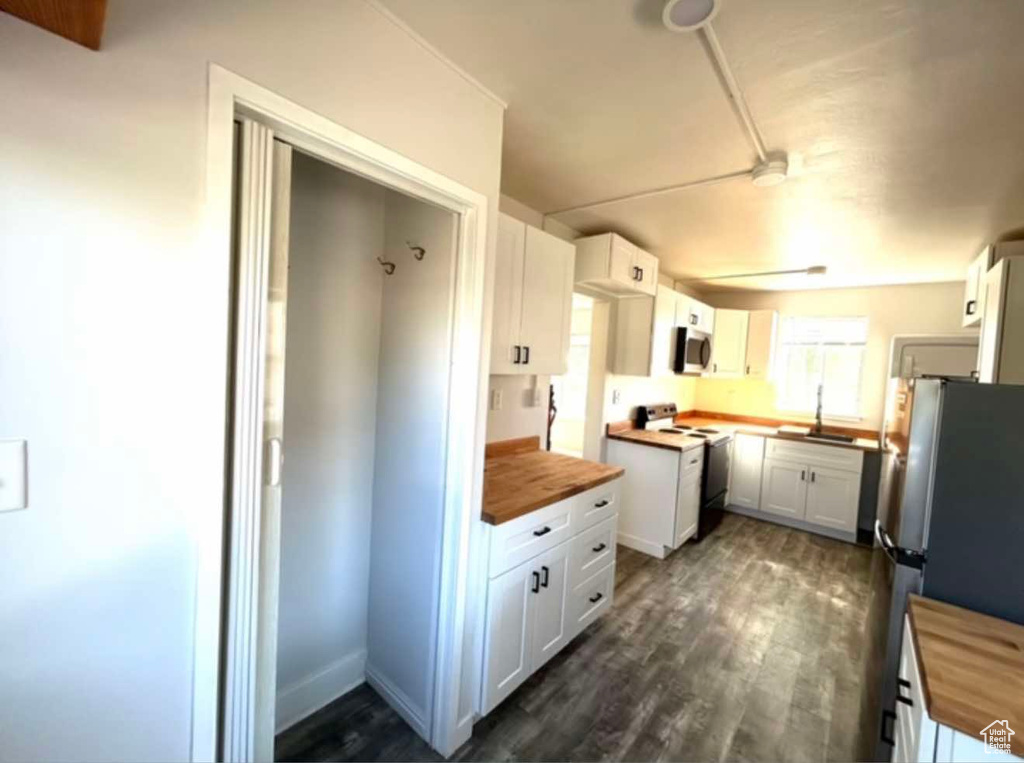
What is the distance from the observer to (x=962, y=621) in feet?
4.13

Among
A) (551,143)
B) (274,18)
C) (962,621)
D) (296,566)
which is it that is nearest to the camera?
(274,18)

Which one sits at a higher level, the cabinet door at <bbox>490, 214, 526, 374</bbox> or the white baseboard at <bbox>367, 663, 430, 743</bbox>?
the cabinet door at <bbox>490, 214, 526, 374</bbox>

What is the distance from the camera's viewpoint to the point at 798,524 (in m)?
4.24

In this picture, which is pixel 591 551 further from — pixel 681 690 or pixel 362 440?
pixel 362 440

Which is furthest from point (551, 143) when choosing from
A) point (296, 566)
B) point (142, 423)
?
point (296, 566)

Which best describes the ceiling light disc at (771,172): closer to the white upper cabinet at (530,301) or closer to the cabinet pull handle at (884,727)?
the white upper cabinet at (530,301)

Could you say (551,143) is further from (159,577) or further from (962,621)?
(962,621)

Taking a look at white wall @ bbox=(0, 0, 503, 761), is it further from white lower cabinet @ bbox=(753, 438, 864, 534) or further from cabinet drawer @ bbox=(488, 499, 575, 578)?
white lower cabinet @ bbox=(753, 438, 864, 534)

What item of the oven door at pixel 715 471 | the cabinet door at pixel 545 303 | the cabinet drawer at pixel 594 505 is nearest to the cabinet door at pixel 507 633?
the cabinet drawer at pixel 594 505

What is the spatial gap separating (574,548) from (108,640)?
5.72 ft

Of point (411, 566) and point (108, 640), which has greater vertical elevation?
point (108, 640)

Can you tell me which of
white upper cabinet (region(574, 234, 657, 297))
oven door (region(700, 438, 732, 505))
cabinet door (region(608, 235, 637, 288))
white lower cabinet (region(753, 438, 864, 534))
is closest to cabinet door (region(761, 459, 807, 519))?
white lower cabinet (region(753, 438, 864, 534))

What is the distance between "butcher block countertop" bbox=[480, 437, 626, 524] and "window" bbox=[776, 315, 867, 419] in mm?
3499

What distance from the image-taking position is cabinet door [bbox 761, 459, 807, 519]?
4.14m
